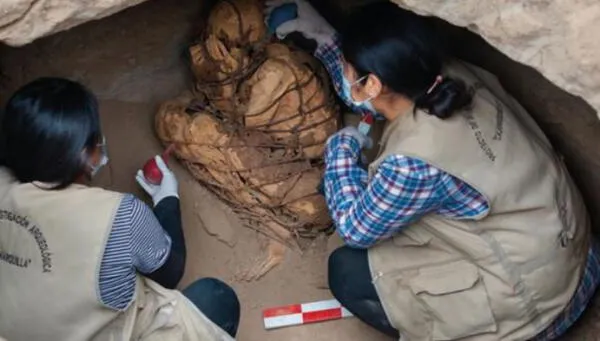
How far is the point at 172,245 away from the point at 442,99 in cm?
64

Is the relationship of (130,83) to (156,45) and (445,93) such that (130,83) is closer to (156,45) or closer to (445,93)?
(156,45)

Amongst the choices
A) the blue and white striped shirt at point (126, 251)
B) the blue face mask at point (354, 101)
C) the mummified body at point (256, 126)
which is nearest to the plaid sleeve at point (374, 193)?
the blue face mask at point (354, 101)

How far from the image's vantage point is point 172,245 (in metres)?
2.10

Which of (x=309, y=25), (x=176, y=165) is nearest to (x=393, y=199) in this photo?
(x=309, y=25)

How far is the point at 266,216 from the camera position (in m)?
2.48

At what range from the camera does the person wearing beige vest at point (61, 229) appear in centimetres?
182

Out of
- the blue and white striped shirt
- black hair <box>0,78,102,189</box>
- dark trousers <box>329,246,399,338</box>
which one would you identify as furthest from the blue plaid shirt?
black hair <box>0,78,102,189</box>

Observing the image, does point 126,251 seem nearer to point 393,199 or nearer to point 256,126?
point 393,199

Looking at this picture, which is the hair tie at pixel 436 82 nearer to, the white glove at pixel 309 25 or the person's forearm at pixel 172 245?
the white glove at pixel 309 25

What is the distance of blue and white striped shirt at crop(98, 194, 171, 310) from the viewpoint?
1847 millimetres

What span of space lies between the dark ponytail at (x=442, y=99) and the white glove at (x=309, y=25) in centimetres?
44

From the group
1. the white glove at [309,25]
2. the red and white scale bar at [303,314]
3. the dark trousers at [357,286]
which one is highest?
the white glove at [309,25]

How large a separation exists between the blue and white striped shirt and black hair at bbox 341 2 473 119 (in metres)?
0.52

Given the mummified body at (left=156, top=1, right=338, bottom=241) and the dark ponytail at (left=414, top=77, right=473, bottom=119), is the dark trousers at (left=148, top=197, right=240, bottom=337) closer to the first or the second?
the mummified body at (left=156, top=1, right=338, bottom=241)
